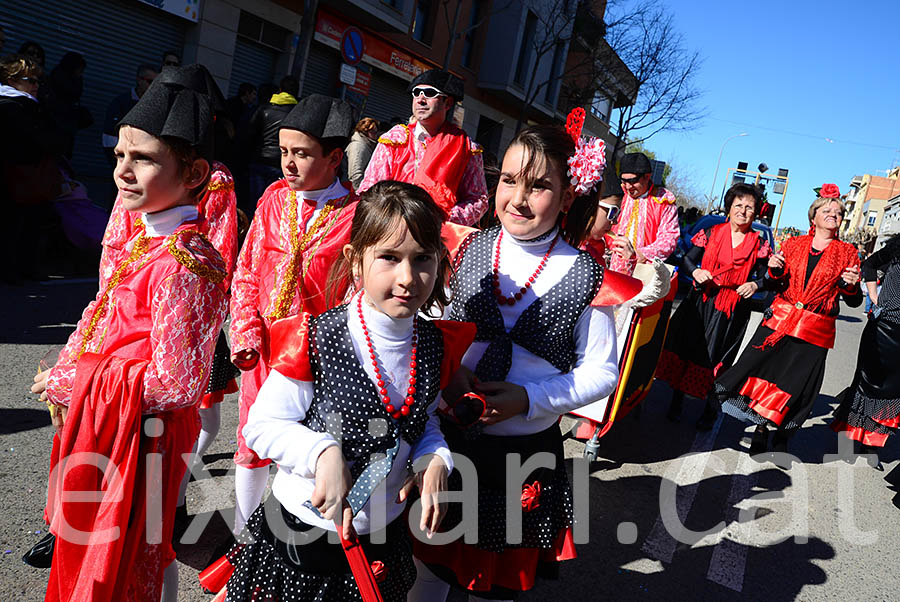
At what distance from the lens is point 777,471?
4.91 meters

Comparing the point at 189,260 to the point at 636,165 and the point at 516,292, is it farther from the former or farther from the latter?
the point at 636,165

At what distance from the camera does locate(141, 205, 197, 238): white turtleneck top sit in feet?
6.09

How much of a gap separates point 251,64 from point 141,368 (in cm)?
1262

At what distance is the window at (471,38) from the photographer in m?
21.5

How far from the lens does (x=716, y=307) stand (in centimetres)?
555

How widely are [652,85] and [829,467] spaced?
24.5 m

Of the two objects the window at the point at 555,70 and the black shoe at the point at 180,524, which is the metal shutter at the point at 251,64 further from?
the window at the point at 555,70

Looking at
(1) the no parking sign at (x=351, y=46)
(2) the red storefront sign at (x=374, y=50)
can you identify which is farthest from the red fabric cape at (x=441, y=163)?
(2) the red storefront sign at (x=374, y=50)

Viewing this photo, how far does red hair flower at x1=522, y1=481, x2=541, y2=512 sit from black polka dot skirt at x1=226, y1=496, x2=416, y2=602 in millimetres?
469

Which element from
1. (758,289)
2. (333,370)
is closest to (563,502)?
(333,370)

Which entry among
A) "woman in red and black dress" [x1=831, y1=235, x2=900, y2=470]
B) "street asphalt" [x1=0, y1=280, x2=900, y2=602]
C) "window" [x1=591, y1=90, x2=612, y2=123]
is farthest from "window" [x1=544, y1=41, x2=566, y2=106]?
"street asphalt" [x1=0, y1=280, x2=900, y2=602]

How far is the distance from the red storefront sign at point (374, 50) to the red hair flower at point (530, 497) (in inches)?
520

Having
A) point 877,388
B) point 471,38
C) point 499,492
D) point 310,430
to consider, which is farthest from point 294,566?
point 471,38

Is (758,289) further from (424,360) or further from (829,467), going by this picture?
(424,360)
